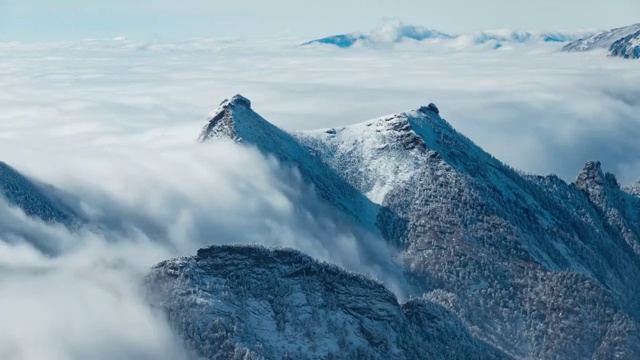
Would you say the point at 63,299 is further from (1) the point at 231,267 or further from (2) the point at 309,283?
(2) the point at 309,283

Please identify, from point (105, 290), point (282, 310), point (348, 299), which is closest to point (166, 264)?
point (105, 290)

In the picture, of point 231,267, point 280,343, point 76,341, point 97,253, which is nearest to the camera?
point 76,341

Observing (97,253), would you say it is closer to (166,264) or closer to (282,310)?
(166,264)

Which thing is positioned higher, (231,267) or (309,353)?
(231,267)

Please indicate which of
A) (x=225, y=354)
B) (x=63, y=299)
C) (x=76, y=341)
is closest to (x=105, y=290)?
(x=63, y=299)

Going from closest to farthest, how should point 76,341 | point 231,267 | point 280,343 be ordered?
point 76,341, point 280,343, point 231,267

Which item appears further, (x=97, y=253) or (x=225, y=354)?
(x=97, y=253)
